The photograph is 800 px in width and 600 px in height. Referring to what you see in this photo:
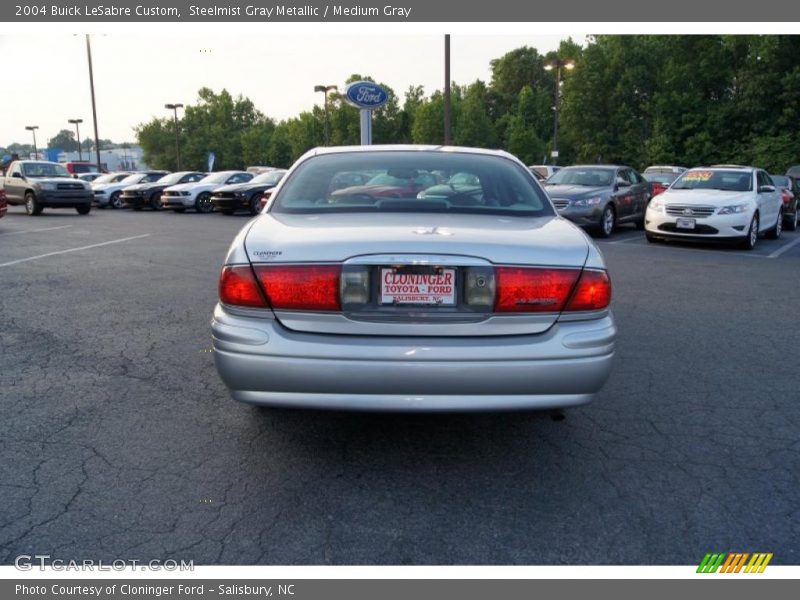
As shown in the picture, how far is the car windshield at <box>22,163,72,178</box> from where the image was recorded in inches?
876

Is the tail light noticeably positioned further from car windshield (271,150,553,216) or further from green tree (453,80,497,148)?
green tree (453,80,497,148)

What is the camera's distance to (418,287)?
2895 mm

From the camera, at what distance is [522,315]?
116 inches

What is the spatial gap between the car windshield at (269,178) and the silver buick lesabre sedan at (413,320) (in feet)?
70.1

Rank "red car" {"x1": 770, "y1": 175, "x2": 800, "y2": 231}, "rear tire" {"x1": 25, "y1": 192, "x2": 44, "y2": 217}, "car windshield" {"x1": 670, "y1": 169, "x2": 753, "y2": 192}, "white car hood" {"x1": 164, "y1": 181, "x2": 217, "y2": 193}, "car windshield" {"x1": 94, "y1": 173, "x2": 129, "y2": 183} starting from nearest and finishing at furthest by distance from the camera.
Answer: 1. "car windshield" {"x1": 670, "y1": 169, "x2": 753, "y2": 192}
2. "red car" {"x1": 770, "y1": 175, "x2": 800, "y2": 231}
3. "rear tire" {"x1": 25, "y1": 192, "x2": 44, "y2": 217}
4. "white car hood" {"x1": 164, "y1": 181, "x2": 217, "y2": 193}
5. "car windshield" {"x1": 94, "y1": 173, "x2": 129, "y2": 183}

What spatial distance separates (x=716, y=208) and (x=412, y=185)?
33.4 ft

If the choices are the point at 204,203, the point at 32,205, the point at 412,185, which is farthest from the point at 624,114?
the point at 412,185

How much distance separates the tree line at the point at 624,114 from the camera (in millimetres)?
43656

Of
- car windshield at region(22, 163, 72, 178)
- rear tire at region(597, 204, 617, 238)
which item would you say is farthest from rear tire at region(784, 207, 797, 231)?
car windshield at region(22, 163, 72, 178)

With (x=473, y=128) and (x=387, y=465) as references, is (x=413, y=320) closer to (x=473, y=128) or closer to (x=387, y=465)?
(x=387, y=465)

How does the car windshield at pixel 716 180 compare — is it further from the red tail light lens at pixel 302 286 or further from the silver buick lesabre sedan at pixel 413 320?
the red tail light lens at pixel 302 286

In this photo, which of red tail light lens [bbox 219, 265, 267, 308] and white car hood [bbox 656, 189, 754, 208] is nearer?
red tail light lens [bbox 219, 265, 267, 308]

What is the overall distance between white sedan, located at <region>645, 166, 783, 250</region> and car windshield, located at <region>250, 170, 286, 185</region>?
14349 millimetres

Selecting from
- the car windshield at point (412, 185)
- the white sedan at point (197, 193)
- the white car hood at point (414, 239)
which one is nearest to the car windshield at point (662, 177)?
the white sedan at point (197, 193)
